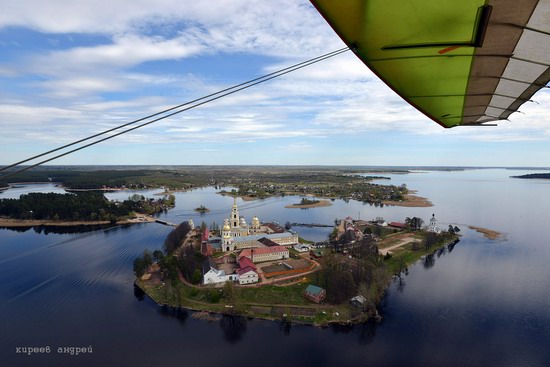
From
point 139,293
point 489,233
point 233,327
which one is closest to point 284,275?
point 233,327

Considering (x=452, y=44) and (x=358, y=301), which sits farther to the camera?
(x=358, y=301)

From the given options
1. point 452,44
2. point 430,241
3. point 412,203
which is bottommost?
point 430,241

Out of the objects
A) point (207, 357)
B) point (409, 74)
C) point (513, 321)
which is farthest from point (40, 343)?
point (513, 321)

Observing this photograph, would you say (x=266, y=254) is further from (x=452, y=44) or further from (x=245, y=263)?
(x=452, y=44)

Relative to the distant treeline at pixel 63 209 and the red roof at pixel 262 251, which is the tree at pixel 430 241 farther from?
the distant treeline at pixel 63 209

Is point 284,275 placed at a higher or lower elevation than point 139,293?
higher

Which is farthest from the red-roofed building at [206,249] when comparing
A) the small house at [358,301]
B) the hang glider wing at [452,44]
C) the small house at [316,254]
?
the hang glider wing at [452,44]

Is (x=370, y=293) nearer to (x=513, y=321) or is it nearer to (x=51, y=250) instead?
(x=513, y=321)
